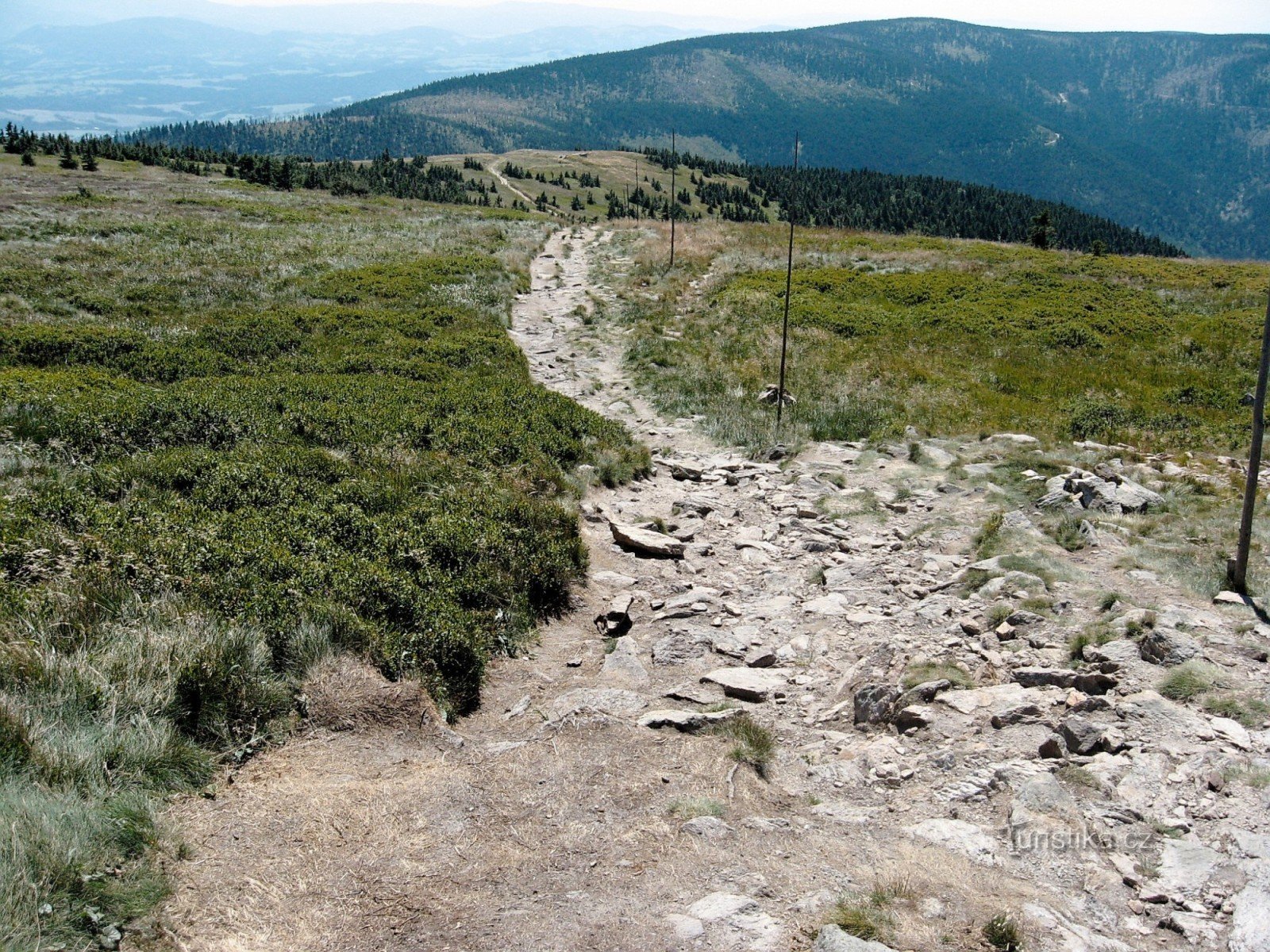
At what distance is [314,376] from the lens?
15305mm

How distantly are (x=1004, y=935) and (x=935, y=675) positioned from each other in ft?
11.1

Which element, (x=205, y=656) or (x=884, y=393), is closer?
(x=205, y=656)

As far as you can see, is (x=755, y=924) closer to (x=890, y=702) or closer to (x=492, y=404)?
(x=890, y=702)

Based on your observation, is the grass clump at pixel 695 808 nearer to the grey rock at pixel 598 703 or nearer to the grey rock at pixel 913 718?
the grey rock at pixel 598 703

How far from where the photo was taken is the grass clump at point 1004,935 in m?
4.14

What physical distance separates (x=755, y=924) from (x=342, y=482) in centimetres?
744

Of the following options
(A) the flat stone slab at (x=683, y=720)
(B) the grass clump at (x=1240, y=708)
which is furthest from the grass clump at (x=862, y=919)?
(B) the grass clump at (x=1240, y=708)

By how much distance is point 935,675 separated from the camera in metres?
7.39

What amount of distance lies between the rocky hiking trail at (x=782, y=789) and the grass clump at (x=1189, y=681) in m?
0.20

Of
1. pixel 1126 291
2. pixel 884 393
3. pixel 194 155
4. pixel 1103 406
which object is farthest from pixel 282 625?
pixel 194 155

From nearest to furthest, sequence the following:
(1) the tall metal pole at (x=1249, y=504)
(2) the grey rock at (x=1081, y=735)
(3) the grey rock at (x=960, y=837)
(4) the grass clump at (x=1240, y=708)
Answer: (3) the grey rock at (x=960, y=837)
(2) the grey rock at (x=1081, y=735)
(4) the grass clump at (x=1240, y=708)
(1) the tall metal pole at (x=1249, y=504)

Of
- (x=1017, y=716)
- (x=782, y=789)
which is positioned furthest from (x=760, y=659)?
(x=1017, y=716)

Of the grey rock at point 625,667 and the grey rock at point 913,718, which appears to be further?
the grey rock at point 625,667

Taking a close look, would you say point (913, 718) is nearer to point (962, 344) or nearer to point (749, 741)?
point (749, 741)
